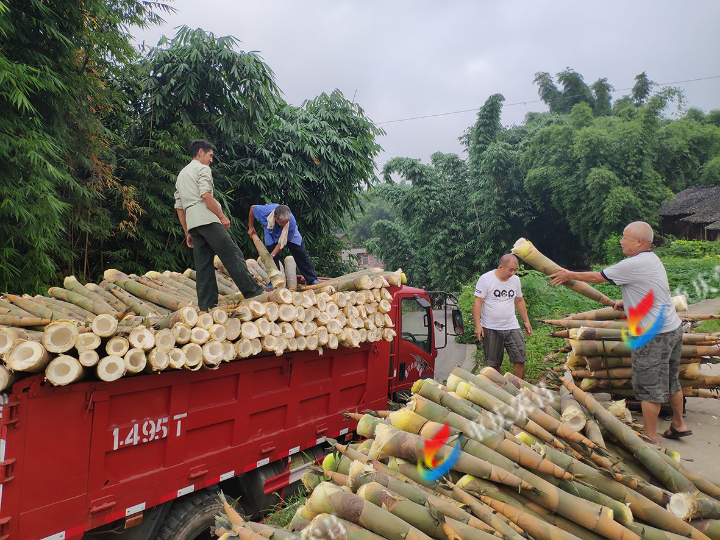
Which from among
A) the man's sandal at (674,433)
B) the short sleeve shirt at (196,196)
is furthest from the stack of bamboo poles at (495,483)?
the short sleeve shirt at (196,196)

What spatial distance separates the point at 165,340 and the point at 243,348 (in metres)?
0.67

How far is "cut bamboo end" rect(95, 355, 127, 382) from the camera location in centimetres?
273

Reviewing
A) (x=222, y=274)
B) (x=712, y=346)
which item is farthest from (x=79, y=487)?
(x=712, y=346)

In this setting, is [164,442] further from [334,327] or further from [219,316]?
[334,327]

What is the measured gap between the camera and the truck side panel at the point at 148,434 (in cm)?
255

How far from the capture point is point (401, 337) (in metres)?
6.06

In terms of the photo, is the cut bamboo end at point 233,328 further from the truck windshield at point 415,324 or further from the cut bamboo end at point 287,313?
the truck windshield at point 415,324

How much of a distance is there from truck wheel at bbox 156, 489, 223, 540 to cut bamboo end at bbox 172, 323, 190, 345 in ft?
3.92

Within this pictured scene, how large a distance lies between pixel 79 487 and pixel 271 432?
1.54 m

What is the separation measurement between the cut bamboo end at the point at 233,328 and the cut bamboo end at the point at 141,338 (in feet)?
2.03

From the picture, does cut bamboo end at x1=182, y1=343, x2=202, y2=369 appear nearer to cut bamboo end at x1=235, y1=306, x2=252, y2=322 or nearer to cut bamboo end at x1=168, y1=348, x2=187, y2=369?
cut bamboo end at x1=168, y1=348, x2=187, y2=369

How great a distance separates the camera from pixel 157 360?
9.84ft

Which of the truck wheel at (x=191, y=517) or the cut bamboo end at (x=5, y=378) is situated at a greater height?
the cut bamboo end at (x=5, y=378)

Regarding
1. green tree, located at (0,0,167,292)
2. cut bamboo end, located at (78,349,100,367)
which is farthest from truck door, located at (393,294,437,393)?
green tree, located at (0,0,167,292)
